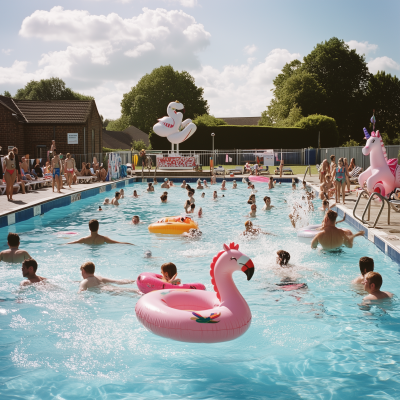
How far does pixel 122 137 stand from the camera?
7119cm

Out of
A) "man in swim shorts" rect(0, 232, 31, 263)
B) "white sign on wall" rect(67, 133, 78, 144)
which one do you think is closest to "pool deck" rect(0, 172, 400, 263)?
"man in swim shorts" rect(0, 232, 31, 263)

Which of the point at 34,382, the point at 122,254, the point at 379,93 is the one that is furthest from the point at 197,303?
the point at 379,93

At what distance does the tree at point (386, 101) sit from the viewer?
166 ft

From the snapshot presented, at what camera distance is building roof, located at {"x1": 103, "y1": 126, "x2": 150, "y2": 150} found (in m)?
Answer: 68.2

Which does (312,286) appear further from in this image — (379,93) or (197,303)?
(379,93)

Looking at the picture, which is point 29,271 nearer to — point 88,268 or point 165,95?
point 88,268

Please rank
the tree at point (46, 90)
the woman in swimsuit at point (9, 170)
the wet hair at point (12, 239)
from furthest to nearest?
the tree at point (46, 90), the woman in swimsuit at point (9, 170), the wet hair at point (12, 239)

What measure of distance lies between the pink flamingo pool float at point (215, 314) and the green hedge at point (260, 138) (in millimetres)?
36155

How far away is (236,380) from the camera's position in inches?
169

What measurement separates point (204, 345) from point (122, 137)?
6848 cm

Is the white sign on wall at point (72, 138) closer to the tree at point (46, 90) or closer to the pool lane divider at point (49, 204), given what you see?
the pool lane divider at point (49, 204)

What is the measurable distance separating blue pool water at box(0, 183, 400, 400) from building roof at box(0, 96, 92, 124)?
75.7ft

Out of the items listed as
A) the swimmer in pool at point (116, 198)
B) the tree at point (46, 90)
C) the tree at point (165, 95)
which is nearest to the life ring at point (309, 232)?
the swimmer in pool at point (116, 198)

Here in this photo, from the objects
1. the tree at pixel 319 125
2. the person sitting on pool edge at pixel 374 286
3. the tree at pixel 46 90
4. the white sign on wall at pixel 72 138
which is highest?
the tree at pixel 46 90
